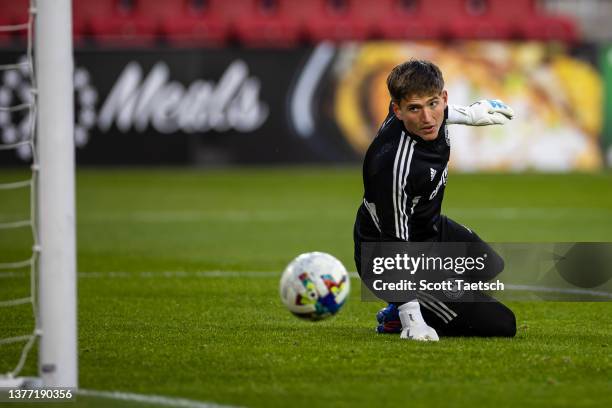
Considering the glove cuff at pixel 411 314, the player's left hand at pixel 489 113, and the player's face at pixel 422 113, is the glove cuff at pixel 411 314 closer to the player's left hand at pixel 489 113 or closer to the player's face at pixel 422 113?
the player's face at pixel 422 113

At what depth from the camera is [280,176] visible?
19.7 m

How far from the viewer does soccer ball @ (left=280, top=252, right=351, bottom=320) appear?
5.34m

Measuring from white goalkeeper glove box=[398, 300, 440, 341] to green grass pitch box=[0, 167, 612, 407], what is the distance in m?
0.08

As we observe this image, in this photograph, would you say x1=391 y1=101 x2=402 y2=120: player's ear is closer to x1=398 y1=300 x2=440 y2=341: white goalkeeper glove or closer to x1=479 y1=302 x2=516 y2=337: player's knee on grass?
x1=398 y1=300 x2=440 y2=341: white goalkeeper glove

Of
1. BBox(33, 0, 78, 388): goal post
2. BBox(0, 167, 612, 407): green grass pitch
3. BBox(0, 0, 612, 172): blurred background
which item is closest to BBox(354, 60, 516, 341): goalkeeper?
BBox(0, 167, 612, 407): green grass pitch

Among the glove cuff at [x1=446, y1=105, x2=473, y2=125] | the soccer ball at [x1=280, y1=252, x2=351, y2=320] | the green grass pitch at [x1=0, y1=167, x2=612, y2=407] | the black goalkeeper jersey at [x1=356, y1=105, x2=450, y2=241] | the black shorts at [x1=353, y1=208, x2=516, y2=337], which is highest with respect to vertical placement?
the glove cuff at [x1=446, y1=105, x2=473, y2=125]

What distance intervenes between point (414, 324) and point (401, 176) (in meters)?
0.74

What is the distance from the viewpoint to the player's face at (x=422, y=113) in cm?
549

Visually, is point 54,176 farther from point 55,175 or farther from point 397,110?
point 397,110

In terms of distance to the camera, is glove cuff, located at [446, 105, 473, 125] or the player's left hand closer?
glove cuff, located at [446, 105, 473, 125]

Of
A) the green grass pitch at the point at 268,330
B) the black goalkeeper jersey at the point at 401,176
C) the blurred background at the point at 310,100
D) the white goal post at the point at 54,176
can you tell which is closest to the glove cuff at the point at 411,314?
the green grass pitch at the point at 268,330

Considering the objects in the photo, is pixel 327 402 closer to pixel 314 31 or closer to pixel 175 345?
pixel 175 345

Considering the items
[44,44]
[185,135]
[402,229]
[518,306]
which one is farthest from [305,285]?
[185,135]

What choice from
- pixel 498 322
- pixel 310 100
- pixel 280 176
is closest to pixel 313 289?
pixel 498 322
